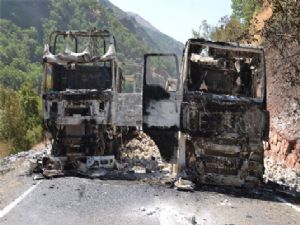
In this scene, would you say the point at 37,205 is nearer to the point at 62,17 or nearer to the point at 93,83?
the point at 93,83

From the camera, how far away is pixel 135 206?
22.7 ft

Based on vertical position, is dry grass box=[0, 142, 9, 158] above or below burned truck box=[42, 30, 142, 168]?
below

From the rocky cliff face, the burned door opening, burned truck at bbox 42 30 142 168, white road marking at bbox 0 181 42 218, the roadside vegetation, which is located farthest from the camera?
the roadside vegetation

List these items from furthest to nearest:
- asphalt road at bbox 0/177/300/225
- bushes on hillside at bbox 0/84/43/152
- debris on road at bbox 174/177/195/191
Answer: bushes on hillside at bbox 0/84/43/152, debris on road at bbox 174/177/195/191, asphalt road at bbox 0/177/300/225

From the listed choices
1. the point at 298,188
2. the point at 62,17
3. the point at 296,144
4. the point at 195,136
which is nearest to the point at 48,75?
the point at 195,136

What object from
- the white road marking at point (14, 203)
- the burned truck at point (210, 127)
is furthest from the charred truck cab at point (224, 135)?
the white road marking at point (14, 203)

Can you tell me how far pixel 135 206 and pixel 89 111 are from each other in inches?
157

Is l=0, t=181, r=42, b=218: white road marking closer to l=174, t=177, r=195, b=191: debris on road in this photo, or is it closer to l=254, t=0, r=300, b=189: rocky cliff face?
l=174, t=177, r=195, b=191: debris on road

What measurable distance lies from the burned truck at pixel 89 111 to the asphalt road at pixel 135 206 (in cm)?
187

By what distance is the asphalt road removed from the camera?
20.0 feet

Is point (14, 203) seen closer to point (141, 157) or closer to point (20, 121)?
point (141, 157)

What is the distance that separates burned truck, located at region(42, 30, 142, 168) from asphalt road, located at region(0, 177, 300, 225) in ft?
6.13

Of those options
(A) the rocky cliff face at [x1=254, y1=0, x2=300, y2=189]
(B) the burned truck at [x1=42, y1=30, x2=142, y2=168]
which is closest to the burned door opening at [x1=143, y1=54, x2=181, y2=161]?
(B) the burned truck at [x1=42, y1=30, x2=142, y2=168]

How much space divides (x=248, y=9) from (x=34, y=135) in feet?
66.7
